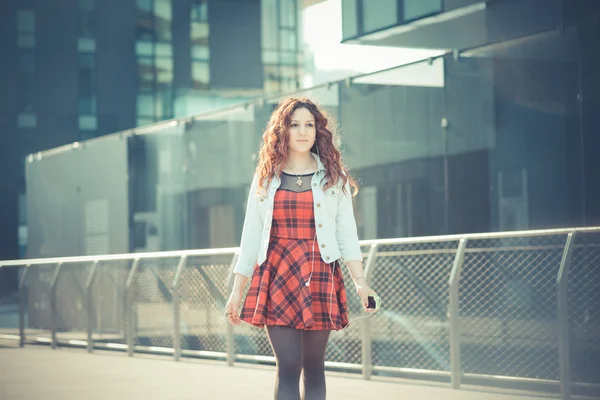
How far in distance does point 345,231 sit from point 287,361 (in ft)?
2.17

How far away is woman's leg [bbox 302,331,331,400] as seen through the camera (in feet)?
→ 16.0

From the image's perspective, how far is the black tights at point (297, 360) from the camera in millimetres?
4781

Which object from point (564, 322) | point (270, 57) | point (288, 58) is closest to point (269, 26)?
point (270, 57)

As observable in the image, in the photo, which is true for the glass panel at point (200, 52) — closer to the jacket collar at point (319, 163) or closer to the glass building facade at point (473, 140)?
the glass building facade at point (473, 140)

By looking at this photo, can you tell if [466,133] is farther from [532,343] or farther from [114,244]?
[114,244]

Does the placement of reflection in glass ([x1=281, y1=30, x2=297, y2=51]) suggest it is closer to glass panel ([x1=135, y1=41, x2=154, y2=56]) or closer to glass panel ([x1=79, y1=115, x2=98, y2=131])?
glass panel ([x1=135, y1=41, x2=154, y2=56])

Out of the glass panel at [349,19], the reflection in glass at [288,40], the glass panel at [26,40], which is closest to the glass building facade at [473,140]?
the glass panel at [349,19]

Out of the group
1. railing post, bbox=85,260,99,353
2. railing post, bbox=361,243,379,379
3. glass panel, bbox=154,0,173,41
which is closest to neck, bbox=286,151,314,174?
railing post, bbox=361,243,379,379

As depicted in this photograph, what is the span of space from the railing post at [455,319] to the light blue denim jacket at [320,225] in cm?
351

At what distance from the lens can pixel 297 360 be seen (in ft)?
15.7

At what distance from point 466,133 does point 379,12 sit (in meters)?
5.34

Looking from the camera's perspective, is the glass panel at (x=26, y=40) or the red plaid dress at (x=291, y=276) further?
the glass panel at (x=26, y=40)

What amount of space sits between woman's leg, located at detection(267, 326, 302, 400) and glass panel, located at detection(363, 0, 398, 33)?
11831mm

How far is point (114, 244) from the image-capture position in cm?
1794
